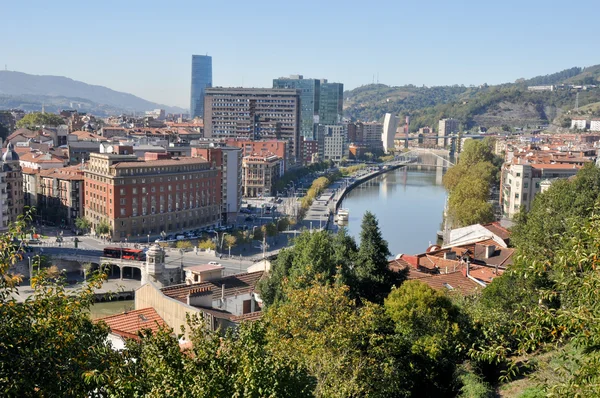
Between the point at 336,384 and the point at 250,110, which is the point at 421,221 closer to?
the point at 250,110

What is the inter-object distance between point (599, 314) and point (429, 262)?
12.1 meters

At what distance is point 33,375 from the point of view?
363 cm

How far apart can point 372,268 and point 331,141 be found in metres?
57.7

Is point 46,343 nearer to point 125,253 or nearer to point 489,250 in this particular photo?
point 489,250

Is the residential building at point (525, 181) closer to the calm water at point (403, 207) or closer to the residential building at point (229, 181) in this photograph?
the calm water at point (403, 207)

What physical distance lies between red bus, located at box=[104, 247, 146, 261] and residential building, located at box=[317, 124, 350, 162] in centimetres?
4759

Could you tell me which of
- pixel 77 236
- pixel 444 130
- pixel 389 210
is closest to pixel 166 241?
pixel 77 236

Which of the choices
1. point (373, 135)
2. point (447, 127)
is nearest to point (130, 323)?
point (373, 135)

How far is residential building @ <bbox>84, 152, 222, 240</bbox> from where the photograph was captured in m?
24.3

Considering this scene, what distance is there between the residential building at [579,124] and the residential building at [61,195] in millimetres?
70066

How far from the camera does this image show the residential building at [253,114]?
52.5 metres

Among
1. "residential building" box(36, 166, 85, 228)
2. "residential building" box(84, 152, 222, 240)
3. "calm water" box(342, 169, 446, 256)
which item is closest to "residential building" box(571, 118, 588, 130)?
"calm water" box(342, 169, 446, 256)

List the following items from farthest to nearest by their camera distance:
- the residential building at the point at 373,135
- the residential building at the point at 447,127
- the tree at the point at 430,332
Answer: the residential building at the point at 447,127, the residential building at the point at 373,135, the tree at the point at 430,332

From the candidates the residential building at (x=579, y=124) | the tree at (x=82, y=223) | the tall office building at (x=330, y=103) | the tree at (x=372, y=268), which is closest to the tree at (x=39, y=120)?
the tree at (x=82, y=223)
